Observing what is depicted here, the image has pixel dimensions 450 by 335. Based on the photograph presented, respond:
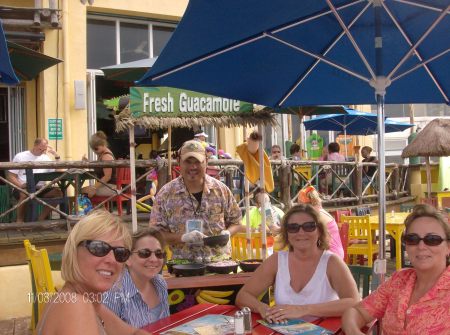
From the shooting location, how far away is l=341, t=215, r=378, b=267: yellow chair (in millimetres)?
8336

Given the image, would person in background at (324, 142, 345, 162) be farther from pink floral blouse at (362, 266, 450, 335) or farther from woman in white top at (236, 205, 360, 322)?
pink floral blouse at (362, 266, 450, 335)

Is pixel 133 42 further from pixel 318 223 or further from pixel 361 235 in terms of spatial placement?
pixel 318 223

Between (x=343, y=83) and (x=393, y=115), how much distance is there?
877 inches

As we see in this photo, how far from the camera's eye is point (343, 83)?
5.03 meters

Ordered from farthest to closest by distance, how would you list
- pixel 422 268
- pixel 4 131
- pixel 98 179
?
pixel 4 131, pixel 98 179, pixel 422 268

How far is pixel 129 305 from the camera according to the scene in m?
3.44

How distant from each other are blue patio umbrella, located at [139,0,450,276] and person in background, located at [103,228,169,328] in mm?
1230

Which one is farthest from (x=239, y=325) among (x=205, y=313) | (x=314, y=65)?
(x=314, y=65)

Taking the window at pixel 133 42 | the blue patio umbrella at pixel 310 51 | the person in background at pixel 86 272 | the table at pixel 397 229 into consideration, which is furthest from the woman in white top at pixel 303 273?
the window at pixel 133 42

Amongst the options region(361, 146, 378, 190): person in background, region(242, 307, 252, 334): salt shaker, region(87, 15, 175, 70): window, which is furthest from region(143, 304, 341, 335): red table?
region(361, 146, 378, 190): person in background

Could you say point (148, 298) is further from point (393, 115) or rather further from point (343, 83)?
point (393, 115)

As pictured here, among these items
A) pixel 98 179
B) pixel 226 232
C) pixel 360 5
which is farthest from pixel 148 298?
pixel 98 179

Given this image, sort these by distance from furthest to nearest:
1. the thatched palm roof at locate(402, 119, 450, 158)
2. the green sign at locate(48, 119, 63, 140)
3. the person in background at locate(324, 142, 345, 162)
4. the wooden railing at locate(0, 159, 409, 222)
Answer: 1. the person in background at locate(324, 142, 345, 162)
2. the thatched palm roof at locate(402, 119, 450, 158)
3. the green sign at locate(48, 119, 63, 140)
4. the wooden railing at locate(0, 159, 409, 222)

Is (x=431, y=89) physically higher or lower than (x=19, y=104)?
lower
